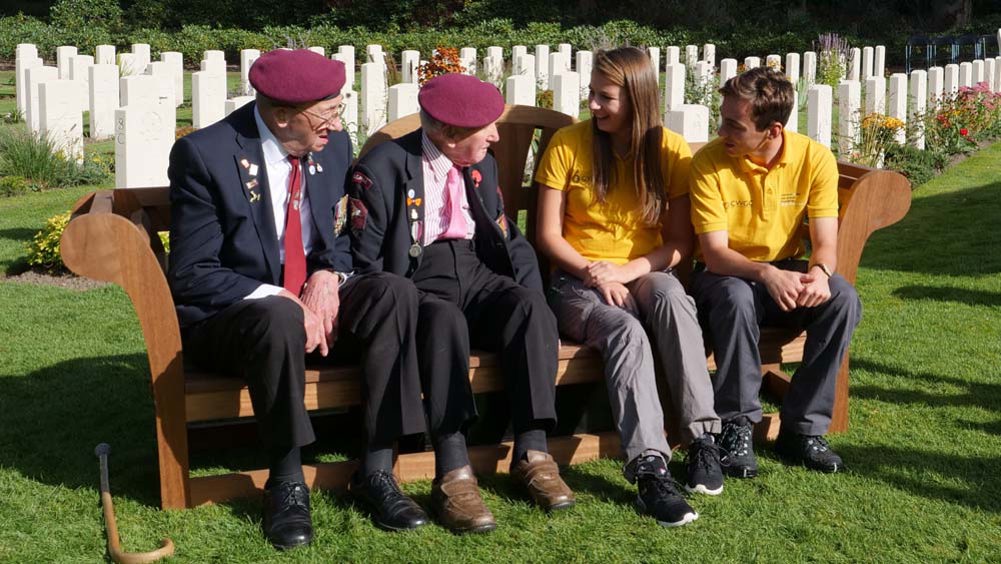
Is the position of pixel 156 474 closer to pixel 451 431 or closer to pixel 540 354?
pixel 451 431

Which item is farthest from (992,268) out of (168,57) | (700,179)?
(168,57)

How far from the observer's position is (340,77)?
3.79 meters

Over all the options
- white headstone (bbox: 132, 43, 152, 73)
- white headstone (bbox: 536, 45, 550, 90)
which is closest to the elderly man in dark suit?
white headstone (bbox: 536, 45, 550, 90)

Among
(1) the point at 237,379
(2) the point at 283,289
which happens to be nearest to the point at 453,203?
(2) the point at 283,289

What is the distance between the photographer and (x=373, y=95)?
10.3m

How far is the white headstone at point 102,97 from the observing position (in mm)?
12539

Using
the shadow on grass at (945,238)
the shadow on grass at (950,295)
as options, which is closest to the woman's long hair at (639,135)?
the shadow on grass at (950,295)

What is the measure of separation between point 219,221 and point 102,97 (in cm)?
953

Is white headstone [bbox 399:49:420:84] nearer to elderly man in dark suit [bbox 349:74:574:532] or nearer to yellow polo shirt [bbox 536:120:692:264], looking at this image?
yellow polo shirt [bbox 536:120:692:264]

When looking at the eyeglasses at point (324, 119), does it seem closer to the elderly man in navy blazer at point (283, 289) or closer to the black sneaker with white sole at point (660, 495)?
the elderly man in navy blazer at point (283, 289)

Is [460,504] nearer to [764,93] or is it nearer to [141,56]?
[764,93]

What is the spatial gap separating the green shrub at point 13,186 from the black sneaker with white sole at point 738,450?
23.5 feet

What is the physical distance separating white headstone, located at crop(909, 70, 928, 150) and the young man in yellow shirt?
7119mm

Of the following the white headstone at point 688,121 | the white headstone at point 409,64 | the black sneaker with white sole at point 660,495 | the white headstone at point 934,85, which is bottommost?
the black sneaker with white sole at point 660,495
